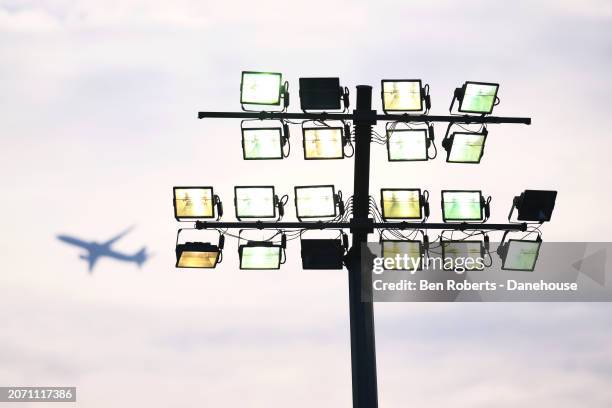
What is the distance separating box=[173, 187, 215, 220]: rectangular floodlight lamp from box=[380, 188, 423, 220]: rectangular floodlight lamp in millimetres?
2415

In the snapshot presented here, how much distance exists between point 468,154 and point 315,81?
2.46m

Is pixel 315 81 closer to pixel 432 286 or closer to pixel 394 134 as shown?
pixel 394 134

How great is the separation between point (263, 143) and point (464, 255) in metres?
3.41

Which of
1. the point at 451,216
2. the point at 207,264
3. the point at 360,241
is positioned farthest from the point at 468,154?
the point at 207,264

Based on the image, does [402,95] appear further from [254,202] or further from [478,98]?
[254,202]

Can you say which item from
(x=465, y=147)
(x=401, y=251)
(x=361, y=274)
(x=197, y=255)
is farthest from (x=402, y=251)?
(x=197, y=255)

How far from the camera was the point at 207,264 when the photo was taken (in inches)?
525

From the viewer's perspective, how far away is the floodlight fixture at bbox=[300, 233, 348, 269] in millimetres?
13445

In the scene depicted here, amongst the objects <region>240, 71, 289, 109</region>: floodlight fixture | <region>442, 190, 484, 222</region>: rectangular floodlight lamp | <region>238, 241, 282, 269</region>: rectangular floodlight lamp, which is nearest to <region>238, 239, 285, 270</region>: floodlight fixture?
<region>238, 241, 282, 269</region>: rectangular floodlight lamp

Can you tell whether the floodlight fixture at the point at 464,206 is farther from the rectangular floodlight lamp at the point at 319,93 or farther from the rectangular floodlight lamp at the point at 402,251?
the rectangular floodlight lamp at the point at 319,93

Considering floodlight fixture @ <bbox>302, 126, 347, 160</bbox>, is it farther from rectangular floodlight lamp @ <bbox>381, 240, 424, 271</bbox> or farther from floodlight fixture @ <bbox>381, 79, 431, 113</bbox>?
rectangular floodlight lamp @ <bbox>381, 240, 424, 271</bbox>

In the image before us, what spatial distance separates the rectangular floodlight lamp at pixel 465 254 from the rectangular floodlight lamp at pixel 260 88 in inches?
131

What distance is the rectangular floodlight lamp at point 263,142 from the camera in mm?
13047

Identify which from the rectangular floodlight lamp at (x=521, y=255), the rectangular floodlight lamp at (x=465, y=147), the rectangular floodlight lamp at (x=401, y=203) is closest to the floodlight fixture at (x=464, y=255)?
the rectangular floodlight lamp at (x=521, y=255)
